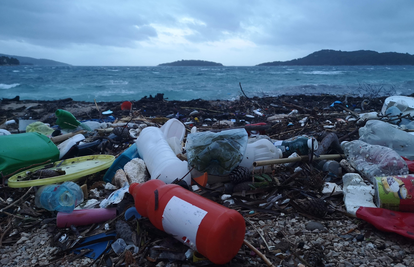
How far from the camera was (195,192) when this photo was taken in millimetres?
2369

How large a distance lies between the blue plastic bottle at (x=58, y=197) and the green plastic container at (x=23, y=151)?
665mm

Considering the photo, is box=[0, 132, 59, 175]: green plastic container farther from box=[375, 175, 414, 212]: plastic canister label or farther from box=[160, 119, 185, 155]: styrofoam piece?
box=[375, 175, 414, 212]: plastic canister label

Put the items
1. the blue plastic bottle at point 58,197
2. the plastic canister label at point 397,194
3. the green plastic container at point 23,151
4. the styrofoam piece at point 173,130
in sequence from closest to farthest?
the plastic canister label at point 397,194 → the blue plastic bottle at point 58,197 → the green plastic container at point 23,151 → the styrofoam piece at point 173,130

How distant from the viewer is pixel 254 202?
2246mm

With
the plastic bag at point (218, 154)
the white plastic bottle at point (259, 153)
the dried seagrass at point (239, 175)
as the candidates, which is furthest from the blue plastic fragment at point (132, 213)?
the white plastic bottle at point (259, 153)

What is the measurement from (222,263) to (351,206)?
A: 1.22 metres

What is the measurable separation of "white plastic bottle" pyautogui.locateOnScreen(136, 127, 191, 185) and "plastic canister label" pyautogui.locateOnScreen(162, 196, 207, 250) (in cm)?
66

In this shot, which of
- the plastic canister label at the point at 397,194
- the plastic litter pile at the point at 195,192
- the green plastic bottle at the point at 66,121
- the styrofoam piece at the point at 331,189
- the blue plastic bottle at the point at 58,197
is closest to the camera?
the plastic litter pile at the point at 195,192

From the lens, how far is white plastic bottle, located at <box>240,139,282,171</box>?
2.73 metres

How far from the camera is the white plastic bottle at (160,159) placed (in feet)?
7.94

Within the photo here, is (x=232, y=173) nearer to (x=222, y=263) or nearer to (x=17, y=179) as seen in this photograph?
(x=222, y=263)

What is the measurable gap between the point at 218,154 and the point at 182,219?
1108mm

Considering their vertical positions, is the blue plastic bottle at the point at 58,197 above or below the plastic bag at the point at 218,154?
below

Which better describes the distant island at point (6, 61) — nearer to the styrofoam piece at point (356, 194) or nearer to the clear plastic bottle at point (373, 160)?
the clear plastic bottle at point (373, 160)
